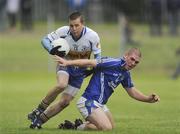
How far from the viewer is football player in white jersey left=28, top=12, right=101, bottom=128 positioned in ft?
45.3

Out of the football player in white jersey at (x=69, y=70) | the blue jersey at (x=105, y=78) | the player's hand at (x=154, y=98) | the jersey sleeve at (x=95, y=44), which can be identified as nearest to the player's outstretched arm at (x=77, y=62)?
the blue jersey at (x=105, y=78)

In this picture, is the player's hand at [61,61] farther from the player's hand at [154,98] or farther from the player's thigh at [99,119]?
the player's hand at [154,98]

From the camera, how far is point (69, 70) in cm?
1408

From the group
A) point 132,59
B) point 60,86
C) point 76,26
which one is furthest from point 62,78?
point 132,59

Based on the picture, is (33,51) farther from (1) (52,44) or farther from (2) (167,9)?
(1) (52,44)

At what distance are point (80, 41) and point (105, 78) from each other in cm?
89

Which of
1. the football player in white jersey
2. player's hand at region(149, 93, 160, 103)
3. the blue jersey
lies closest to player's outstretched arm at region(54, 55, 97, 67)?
the blue jersey

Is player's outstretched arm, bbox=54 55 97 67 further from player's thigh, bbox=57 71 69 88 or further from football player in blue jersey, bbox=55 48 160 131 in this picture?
player's thigh, bbox=57 71 69 88

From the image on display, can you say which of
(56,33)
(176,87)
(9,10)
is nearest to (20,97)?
(176,87)

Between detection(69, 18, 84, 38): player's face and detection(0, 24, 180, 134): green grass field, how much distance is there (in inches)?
67.1

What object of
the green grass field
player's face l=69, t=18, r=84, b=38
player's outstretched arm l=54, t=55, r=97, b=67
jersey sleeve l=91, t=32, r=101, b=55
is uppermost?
player's face l=69, t=18, r=84, b=38

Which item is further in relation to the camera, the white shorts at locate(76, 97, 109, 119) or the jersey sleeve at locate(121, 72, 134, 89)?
the jersey sleeve at locate(121, 72, 134, 89)

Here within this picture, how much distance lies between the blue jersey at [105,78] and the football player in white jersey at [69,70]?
35 centimetres

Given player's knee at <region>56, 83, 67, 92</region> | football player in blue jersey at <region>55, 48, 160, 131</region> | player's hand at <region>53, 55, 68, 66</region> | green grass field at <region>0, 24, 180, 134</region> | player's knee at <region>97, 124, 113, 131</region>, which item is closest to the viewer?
player's hand at <region>53, 55, 68, 66</region>
